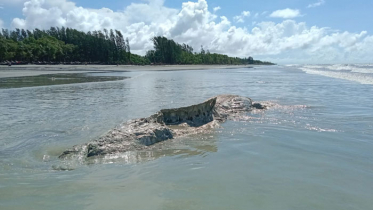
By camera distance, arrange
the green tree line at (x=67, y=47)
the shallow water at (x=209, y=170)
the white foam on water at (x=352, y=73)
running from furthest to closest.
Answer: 1. the green tree line at (x=67, y=47)
2. the white foam on water at (x=352, y=73)
3. the shallow water at (x=209, y=170)

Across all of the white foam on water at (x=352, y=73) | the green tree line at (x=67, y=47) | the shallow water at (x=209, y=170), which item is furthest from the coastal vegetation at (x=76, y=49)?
the shallow water at (x=209, y=170)

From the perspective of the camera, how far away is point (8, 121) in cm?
902

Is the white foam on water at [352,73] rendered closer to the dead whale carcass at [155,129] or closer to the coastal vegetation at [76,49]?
the dead whale carcass at [155,129]

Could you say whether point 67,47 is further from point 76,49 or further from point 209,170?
point 209,170

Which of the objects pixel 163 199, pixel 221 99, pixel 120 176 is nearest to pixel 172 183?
pixel 163 199

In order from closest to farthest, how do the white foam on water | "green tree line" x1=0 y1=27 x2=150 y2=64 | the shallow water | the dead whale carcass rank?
the shallow water, the dead whale carcass, the white foam on water, "green tree line" x1=0 y1=27 x2=150 y2=64

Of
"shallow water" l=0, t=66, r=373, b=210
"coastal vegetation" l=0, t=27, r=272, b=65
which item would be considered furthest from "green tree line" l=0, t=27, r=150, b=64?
"shallow water" l=0, t=66, r=373, b=210

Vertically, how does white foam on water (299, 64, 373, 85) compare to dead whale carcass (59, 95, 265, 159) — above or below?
above

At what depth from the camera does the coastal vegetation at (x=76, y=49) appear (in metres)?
70.5

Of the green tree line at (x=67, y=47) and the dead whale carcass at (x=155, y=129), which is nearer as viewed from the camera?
the dead whale carcass at (x=155, y=129)

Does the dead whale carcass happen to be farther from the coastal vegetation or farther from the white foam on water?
the coastal vegetation

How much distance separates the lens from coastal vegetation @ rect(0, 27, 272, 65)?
70.5 meters

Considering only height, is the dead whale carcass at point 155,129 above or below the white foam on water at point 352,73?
below

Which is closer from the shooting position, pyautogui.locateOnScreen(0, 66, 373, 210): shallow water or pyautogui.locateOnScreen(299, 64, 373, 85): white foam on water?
pyautogui.locateOnScreen(0, 66, 373, 210): shallow water
